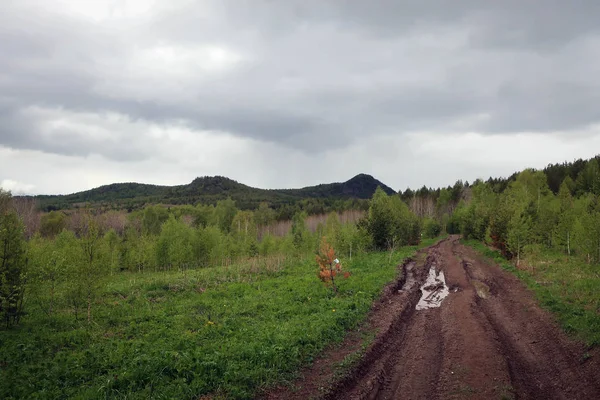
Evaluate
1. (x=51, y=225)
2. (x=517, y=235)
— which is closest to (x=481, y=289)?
(x=517, y=235)

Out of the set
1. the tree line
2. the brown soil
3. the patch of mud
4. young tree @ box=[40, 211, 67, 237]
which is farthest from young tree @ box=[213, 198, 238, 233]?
the brown soil

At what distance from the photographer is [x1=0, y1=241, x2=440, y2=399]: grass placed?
10789 millimetres

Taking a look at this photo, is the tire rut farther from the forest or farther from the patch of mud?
the forest

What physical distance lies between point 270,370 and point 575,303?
1580 centimetres

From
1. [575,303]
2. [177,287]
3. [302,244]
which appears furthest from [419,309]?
[302,244]

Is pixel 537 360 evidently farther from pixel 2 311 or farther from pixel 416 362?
pixel 2 311

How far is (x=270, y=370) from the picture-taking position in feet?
38.9

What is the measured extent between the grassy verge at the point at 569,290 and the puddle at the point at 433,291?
5.28 m

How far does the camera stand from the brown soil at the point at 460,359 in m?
10.7

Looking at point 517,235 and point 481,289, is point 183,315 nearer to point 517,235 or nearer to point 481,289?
point 481,289

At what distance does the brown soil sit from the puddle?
114cm

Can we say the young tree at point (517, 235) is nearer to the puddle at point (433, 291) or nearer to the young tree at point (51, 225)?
the puddle at point (433, 291)

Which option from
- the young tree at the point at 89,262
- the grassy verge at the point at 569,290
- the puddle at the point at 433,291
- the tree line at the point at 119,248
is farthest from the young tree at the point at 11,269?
the grassy verge at the point at 569,290

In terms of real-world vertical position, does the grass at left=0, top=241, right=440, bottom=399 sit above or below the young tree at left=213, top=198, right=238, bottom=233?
below
